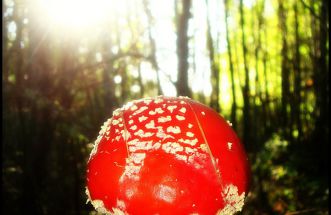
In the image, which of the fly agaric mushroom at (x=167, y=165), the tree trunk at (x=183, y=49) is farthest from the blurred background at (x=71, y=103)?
the fly agaric mushroom at (x=167, y=165)

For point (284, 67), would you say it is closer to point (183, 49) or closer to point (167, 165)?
point (183, 49)

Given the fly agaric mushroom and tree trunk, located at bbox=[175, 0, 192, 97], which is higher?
tree trunk, located at bbox=[175, 0, 192, 97]

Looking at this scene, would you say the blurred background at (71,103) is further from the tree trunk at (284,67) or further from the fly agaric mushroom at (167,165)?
the fly agaric mushroom at (167,165)

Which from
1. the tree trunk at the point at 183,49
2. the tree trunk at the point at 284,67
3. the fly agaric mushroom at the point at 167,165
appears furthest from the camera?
the tree trunk at the point at 284,67

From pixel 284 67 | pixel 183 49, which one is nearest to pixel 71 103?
pixel 183 49

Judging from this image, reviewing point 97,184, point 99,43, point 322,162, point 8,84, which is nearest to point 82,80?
point 8,84

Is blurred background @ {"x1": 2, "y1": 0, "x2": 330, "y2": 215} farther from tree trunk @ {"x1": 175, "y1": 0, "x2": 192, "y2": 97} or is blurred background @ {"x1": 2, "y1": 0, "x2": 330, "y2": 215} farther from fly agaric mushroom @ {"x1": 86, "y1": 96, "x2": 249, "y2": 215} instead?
fly agaric mushroom @ {"x1": 86, "y1": 96, "x2": 249, "y2": 215}

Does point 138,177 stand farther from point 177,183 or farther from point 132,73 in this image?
point 132,73

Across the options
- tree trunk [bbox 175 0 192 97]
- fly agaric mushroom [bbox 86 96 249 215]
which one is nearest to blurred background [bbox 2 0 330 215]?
tree trunk [bbox 175 0 192 97]
